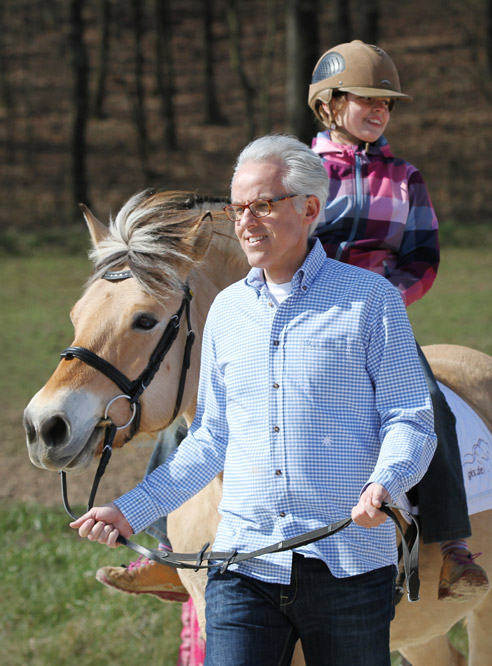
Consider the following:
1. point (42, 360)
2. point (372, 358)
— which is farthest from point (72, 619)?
point (42, 360)

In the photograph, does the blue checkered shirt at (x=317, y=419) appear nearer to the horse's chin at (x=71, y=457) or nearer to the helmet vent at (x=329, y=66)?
the horse's chin at (x=71, y=457)

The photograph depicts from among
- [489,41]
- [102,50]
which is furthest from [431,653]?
[489,41]

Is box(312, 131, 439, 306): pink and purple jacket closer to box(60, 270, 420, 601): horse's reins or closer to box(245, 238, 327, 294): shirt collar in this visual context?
box(60, 270, 420, 601): horse's reins

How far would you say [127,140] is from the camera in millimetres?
26984

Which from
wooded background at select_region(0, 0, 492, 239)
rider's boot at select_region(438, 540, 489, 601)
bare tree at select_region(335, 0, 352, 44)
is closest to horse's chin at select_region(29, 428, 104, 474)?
rider's boot at select_region(438, 540, 489, 601)

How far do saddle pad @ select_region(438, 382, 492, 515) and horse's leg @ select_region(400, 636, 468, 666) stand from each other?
98cm

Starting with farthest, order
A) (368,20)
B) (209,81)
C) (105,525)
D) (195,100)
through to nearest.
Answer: (195,100)
(209,81)
(368,20)
(105,525)

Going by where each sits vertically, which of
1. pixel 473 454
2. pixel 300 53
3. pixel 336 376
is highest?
pixel 336 376

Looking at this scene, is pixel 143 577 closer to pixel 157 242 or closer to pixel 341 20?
pixel 157 242

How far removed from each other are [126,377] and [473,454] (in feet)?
4.80

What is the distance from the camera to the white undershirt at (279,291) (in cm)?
242

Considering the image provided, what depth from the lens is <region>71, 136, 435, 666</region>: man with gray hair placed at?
2240 millimetres

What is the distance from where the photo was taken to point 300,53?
13.3 metres

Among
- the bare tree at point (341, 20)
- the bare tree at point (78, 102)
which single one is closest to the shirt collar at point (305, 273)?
the bare tree at point (78, 102)
